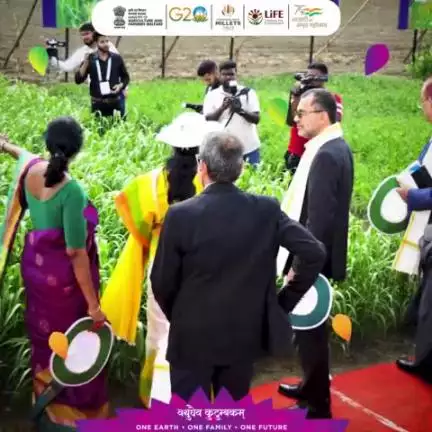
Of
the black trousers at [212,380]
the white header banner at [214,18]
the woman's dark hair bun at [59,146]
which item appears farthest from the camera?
the white header banner at [214,18]

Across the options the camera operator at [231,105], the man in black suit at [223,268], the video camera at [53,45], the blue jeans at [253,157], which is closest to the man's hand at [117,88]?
the video camera at [53,45]

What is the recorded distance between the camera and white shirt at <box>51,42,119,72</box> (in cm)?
516

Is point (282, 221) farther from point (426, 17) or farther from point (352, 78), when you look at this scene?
point (352, 78)

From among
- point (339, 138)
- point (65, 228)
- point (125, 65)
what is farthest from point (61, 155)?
point (125, 65)

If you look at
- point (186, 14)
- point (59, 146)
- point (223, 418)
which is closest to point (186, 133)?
point (59, 146)

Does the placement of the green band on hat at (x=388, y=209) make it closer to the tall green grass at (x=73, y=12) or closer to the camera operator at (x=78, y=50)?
the tall green grass at (x=73, y=12)

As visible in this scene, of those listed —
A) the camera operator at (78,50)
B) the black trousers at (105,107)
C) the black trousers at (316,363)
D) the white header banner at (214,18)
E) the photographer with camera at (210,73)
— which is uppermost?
the white header banner at (214,18)

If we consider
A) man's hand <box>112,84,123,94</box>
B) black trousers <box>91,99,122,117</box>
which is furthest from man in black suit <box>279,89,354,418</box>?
black trousers <box>91,99,122,117</box>

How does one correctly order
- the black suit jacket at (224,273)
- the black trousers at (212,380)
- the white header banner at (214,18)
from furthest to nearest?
the white header banner at (214,18) → the black trousers at (212,380) → the black suit jacket at (224,273)

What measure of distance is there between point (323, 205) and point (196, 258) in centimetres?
→ 79

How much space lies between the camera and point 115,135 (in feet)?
18.5

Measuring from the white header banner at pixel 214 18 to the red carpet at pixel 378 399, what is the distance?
1.83m

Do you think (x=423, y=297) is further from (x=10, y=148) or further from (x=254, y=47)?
(x=254, y=47)

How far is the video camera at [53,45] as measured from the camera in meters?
4.97
